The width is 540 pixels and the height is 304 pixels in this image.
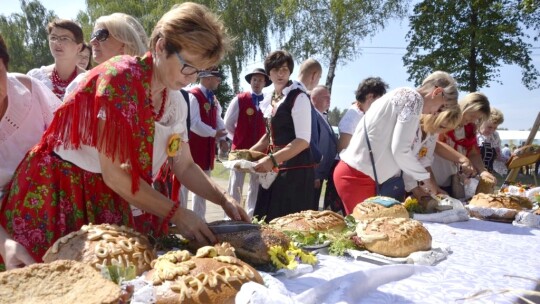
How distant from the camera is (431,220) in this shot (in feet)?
8.55

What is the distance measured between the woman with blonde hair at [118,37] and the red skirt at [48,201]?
73 cm

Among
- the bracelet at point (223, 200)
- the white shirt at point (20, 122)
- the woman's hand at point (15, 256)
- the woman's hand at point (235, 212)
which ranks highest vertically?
the white shirt at point (20, 122)

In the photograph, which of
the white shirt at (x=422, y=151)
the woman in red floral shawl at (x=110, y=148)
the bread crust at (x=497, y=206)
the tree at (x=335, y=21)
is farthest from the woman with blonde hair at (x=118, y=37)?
the tree at (x=335, y=21)

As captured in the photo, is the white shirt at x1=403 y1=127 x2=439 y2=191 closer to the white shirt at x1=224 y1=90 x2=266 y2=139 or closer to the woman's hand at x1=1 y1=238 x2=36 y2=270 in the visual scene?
the woman's hand at x1=1 y1=238 x2=36 y2=270

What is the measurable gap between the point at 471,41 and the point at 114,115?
14.8 m

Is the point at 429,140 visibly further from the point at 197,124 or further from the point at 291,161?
the point at 197,124

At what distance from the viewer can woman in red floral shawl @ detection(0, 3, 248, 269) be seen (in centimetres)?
142

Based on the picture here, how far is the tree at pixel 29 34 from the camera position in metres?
26.5

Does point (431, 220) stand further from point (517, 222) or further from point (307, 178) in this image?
point (307, 178)

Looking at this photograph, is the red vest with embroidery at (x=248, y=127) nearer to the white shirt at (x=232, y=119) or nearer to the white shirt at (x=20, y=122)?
the white shirt at (x=232, y=119)

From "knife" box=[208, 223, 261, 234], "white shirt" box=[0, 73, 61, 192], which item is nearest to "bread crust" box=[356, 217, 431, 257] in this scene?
"knife" box=[208, 223, 261, 234]

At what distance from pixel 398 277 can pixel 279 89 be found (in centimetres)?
199

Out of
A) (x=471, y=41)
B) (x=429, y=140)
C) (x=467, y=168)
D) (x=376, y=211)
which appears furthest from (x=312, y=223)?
(x=471, y=41)

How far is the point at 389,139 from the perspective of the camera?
9.06ft
